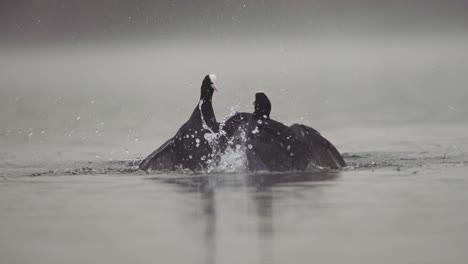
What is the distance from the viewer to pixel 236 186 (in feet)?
33.8

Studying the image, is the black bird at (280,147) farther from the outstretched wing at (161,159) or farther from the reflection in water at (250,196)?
the outstretched wing at (161,159)

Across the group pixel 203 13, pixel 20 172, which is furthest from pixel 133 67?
pixel 20 172

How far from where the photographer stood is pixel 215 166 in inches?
460

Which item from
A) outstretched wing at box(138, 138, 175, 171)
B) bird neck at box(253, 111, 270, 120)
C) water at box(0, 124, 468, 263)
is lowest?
water at box(0, 124, 468, 263)

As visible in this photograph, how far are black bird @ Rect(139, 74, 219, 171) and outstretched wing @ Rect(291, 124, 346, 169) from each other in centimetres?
67

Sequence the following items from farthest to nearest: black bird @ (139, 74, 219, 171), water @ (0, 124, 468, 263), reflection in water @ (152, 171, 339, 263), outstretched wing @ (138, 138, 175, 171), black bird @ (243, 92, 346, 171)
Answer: outstretched wing @ (138, 138, 175, 171) < black bird @ (139, 74, 219, 171) < black bird @ (243, 92, 346, 171) < reflection in water @ (152, 171, 339, 263) < water @ (0, 124, 468, 263)

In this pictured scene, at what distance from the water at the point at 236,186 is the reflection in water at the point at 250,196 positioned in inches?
0.6

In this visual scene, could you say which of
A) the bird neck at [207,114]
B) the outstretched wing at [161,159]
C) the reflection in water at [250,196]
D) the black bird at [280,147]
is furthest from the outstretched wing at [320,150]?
the outstretched wing at [161,159]

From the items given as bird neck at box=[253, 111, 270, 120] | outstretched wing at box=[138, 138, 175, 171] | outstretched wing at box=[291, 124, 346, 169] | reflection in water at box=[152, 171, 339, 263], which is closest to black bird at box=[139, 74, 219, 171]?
outstretched wing at box=[138, 138, 175, 171]

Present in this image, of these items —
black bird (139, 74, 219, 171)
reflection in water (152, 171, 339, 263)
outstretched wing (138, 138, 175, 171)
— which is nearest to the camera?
reflection in water (152, 171, 339, 263)

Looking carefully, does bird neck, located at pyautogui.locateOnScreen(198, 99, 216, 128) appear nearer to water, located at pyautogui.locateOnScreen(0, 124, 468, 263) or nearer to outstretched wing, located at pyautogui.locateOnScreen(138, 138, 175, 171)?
outstretched wing, located at pyautogui.locateOnScreen(138, 138, 175, 171)

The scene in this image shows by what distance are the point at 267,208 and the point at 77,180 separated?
2.87m

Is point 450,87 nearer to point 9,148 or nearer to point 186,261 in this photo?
point 9,148

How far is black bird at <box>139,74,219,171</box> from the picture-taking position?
11.8m
